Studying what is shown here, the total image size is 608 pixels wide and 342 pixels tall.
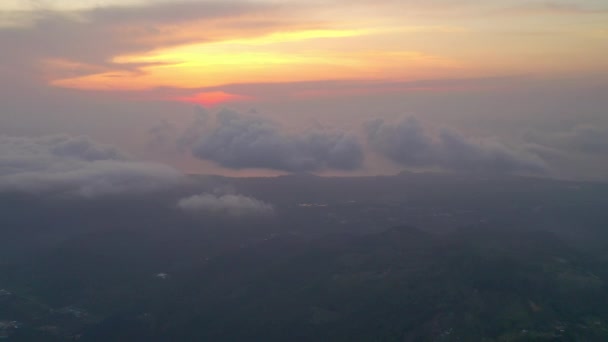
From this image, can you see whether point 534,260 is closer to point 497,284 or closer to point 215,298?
point 497,284

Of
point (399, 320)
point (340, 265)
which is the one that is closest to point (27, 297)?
point (340, 265)

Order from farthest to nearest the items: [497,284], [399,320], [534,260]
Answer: [534,260] < [497,284] < [399,320]

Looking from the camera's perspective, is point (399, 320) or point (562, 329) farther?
point (399, 320)

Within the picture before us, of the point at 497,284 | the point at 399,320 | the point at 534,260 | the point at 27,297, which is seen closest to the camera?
the point at 399,320

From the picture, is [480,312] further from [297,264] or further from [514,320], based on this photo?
[297,264]

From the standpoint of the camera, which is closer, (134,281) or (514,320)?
(514,320)

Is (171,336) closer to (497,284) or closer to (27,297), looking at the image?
(27,297)

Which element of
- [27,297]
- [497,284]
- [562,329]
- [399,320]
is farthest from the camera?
[27,297]

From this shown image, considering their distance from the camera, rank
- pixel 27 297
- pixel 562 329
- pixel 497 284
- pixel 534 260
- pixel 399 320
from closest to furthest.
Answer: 1. pixel 562 329
2. pixel 399 320
3. pixel 497 284
4. pixel 27 297
5. pixel 534 260

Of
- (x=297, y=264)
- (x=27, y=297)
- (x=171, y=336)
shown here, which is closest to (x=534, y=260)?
(x=297, y=264)
